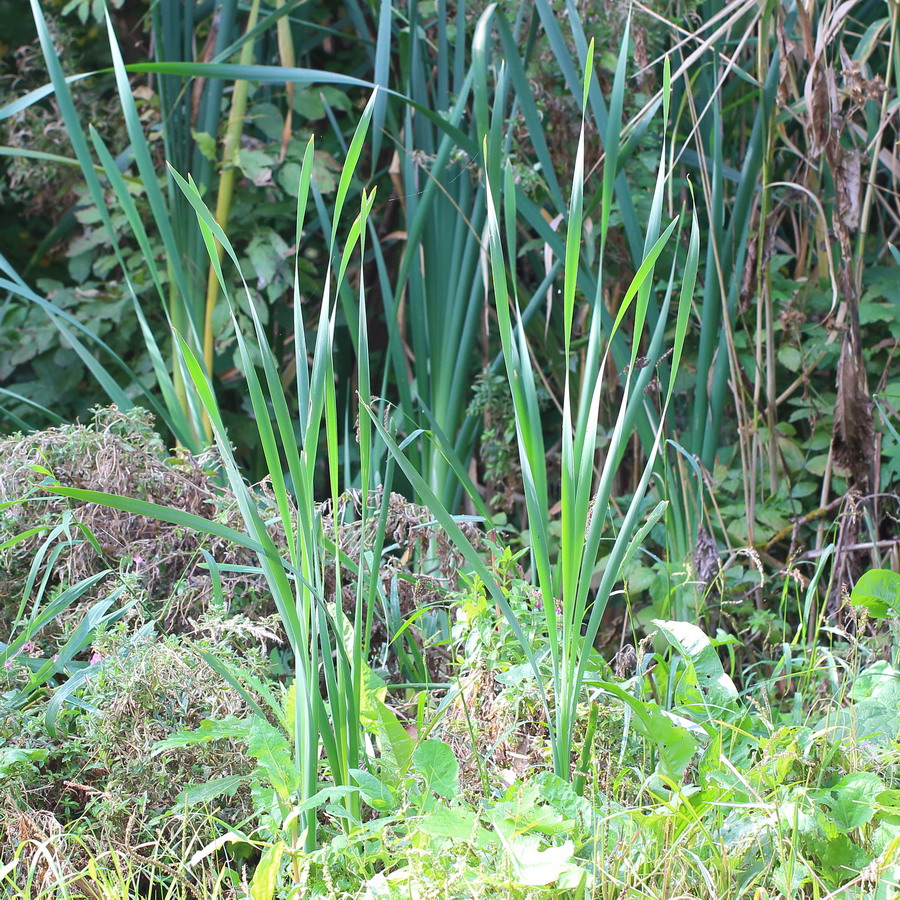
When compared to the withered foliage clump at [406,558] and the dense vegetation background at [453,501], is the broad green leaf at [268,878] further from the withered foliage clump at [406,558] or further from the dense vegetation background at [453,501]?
the withered foliage clump at [406,558]

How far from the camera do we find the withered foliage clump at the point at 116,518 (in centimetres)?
122

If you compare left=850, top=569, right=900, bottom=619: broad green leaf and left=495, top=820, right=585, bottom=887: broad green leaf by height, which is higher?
left=495, top=820, right=585, bottom=887: broad green leaf

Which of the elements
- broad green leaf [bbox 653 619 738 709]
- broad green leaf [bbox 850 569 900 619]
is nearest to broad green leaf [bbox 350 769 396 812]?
broad green leaf [bbox 653 619 738 709]

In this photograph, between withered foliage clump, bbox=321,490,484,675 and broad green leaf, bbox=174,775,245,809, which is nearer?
broad green leaf, bbox=174,775,245,809

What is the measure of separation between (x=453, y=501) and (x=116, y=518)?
688 mm

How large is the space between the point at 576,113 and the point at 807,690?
118 cm

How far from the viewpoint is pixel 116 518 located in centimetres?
126

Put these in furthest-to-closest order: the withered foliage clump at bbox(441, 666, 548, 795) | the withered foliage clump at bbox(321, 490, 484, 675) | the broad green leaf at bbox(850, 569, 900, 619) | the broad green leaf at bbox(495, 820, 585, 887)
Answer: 1. the withered foliage clump at bbox(321, 490, 484, 675)
2. the broad green leaf at bbox(850, 569, 900, 619)
3. the withered foliage clump at bbox(441, 666, 548, 795)
4. the broad green leaf at bbox(495, 820, 585, 887)

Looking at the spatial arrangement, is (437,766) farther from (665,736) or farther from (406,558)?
(406,558)

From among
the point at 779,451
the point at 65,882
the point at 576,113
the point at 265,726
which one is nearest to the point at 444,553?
the point at 265,726

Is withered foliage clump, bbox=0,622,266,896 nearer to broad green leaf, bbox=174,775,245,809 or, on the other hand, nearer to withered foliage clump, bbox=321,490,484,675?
broad green leaf, bbox=174,775,245,809

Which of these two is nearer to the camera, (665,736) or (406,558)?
(665,736)

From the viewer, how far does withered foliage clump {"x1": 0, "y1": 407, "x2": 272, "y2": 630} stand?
4.01ft

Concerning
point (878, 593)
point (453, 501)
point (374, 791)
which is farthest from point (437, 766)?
point (453, 501)
